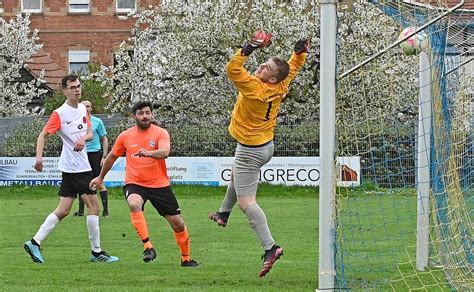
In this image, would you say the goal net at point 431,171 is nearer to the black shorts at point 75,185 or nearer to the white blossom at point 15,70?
the black shorts at point 75,185

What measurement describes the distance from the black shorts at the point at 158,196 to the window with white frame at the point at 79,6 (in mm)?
41590

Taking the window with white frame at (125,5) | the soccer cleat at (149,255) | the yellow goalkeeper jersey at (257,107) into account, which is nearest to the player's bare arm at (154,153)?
the soccer cleat at (149,255)

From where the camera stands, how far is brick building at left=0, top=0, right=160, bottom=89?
171 feet

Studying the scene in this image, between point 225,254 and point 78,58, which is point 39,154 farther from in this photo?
point 78,58

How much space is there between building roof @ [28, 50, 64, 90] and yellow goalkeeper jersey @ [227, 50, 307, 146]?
40.4 metres

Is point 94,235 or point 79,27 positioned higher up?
point 94,235

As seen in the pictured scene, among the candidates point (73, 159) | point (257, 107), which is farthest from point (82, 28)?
point (257, 107)

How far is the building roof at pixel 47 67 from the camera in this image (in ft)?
165

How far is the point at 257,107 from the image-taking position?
10.2 m

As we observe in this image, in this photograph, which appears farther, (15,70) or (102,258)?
(15,70)

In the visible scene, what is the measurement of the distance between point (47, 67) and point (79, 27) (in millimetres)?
2943

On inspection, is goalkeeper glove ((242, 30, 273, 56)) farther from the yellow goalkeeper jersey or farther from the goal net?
the goal net

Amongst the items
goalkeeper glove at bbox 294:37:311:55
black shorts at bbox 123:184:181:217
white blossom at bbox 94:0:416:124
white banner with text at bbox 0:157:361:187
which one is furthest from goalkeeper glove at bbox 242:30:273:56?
white blossom at bbox 94:0:416:124

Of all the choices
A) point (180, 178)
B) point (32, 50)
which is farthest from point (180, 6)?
point (32, 50)
